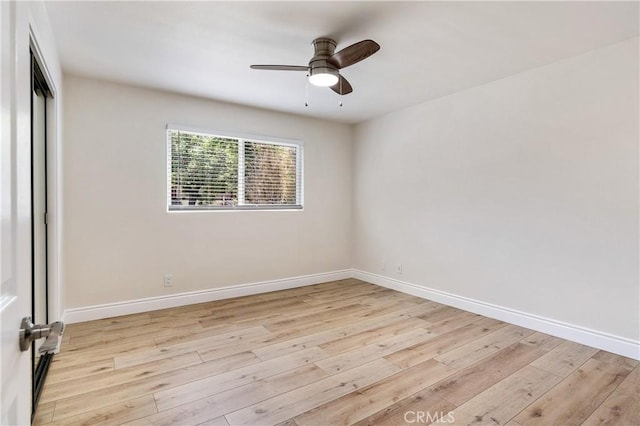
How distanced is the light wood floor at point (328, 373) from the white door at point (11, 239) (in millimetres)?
1308

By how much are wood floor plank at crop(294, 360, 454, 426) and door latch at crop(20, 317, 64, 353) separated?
140cm

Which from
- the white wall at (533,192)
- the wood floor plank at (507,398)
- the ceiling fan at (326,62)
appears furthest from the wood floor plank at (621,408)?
the ceiling fan at (326,62)

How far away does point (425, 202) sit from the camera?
4008 millimetres

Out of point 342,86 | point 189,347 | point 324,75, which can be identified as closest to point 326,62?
point 324,75

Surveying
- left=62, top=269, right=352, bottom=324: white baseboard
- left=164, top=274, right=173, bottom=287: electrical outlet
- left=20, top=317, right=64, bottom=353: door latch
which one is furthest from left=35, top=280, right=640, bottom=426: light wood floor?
left=20, top=317, right=64, bottom=353: door latch

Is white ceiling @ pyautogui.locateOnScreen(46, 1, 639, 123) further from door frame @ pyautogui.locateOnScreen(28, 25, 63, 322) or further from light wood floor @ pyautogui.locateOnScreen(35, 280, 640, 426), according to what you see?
light wood floor @ pyautogui.locateOnScreen(35, 280, 640, 426)

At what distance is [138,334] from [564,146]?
4.03 metres

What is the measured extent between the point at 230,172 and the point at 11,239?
11.3 ft

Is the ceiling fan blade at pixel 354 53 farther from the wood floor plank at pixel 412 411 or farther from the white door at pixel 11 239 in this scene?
the wood floor plank at pixel 412 411

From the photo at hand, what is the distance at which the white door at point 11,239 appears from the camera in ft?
2.00

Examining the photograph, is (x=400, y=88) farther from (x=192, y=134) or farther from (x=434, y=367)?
(x=434, y=367)

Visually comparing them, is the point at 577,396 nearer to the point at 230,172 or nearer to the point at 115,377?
the point at 115,377

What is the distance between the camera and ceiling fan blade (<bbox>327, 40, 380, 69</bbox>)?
2.12 metres

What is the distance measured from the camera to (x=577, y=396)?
6.63ft
